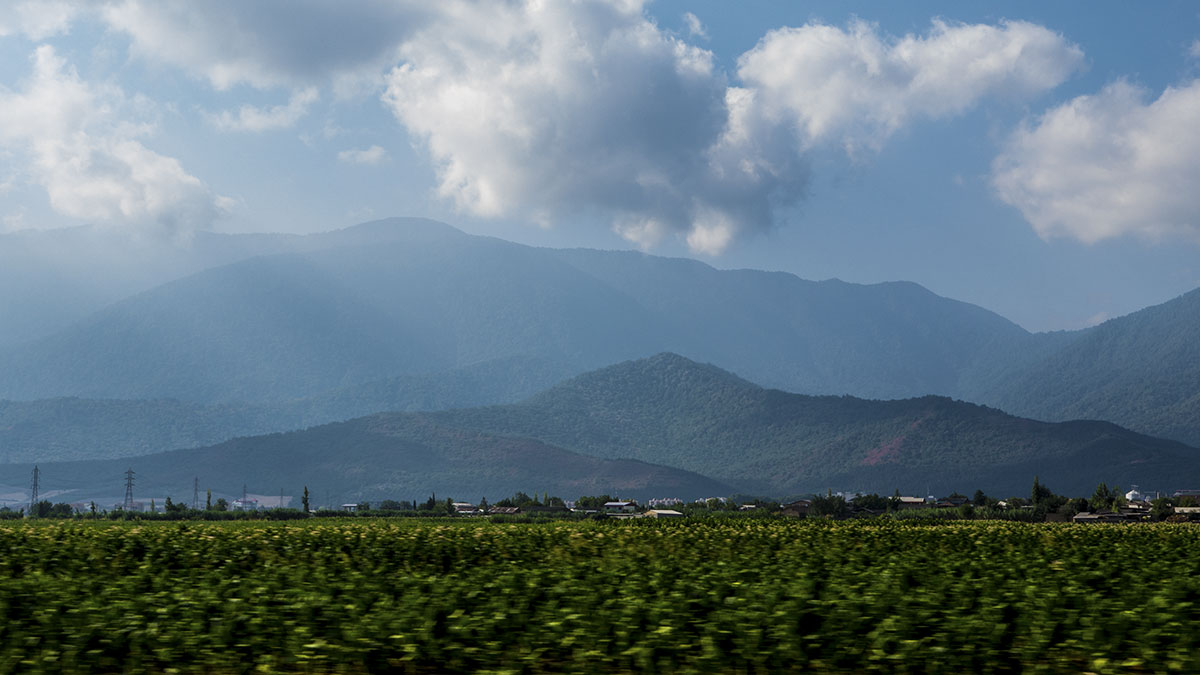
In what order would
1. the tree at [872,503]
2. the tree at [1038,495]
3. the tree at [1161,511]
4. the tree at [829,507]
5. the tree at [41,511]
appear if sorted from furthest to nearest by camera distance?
the tree at [872,503] < the tree at [41,511] < the tree at [1038,495] < the tree at [829,507] < the tree at [1161,511]

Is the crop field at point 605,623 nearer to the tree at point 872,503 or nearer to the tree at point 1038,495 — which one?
the tree at point 1038,495

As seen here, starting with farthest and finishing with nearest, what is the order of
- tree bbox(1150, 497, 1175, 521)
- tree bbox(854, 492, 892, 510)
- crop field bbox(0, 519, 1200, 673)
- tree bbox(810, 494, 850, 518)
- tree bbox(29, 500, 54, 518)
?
tree bbox(854, 492, 892, 510) → tree bbox(29, 500, 54, 518) → tree bbox(810, 494, 850, 518) → tree bbox(1150, 497, 1175, 521) → crop field bbox(0, 519, 1200, 673)

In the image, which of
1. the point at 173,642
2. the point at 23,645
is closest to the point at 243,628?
the point at 173,642

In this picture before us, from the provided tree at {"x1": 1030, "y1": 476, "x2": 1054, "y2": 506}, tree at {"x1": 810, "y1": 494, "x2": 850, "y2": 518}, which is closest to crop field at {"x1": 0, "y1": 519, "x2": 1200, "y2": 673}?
tree at {"x1": 810, "y1": 494, "x2": 850, "y2": 518}

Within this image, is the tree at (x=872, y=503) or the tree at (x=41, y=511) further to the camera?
the tree at (x=872, y=503)

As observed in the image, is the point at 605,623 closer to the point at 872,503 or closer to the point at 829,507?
the point at 829,507

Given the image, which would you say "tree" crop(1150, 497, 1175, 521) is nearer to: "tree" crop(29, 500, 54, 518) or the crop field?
the crop field

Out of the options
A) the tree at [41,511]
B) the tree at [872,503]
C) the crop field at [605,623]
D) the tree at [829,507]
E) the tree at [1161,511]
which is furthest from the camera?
the tree at [872,503]

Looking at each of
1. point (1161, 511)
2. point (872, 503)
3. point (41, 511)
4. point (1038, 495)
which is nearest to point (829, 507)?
point (872, 503)

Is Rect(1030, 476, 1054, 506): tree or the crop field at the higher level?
Rect(1030, 476, 1054, 506): tree

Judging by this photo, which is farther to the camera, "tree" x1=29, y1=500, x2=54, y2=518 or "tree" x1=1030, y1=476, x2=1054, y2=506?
"tree" x1=29, y1=500, x2=54, y2=518

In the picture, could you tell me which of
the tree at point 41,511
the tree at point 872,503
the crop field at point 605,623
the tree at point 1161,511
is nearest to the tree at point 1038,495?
the tree at point 1161,511

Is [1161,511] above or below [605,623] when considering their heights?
below

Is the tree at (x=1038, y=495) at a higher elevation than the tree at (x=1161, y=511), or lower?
higher
